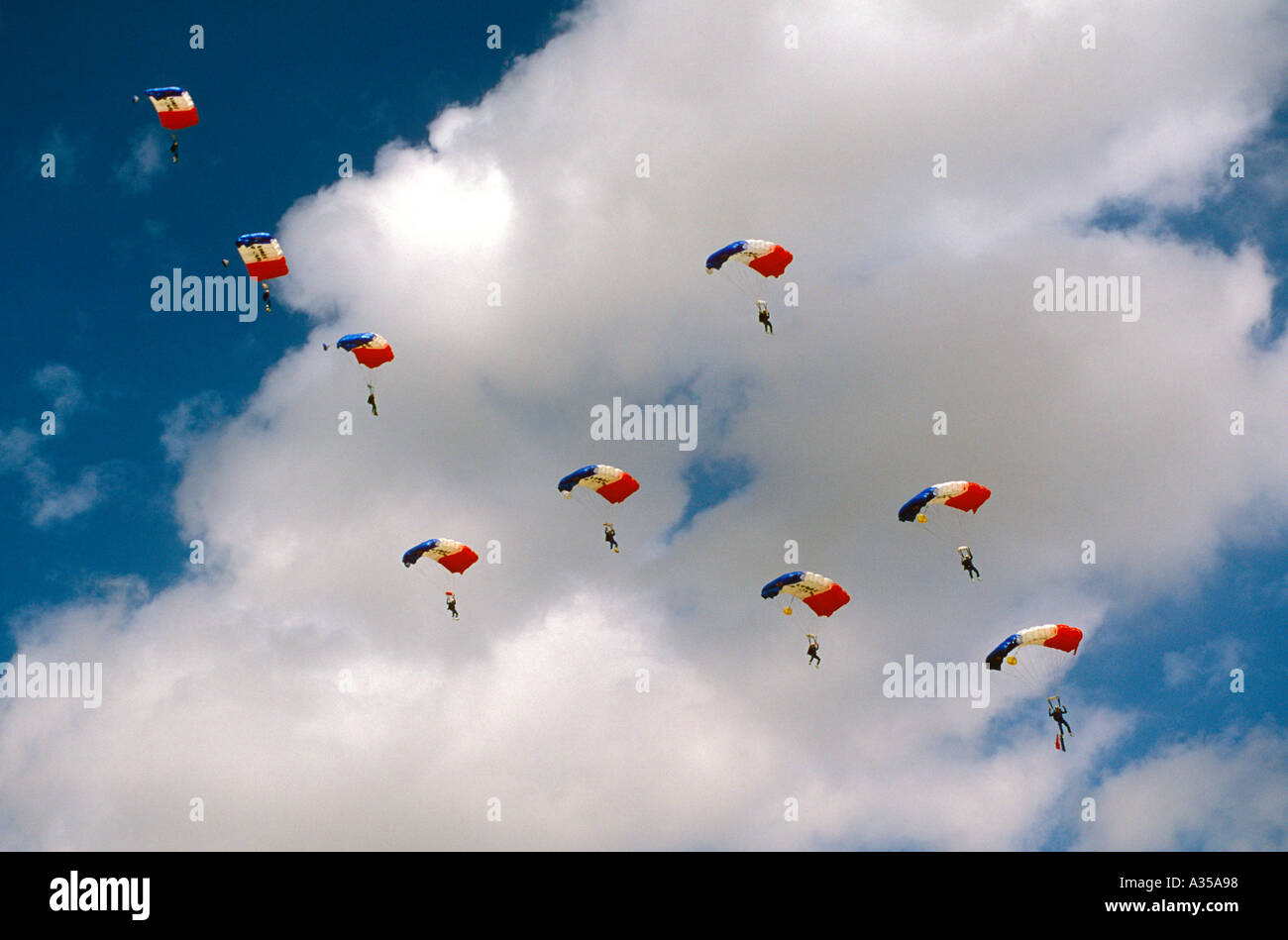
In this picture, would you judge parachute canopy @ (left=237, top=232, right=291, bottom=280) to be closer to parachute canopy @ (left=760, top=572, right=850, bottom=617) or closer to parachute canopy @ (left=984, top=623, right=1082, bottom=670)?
parachute canopy @ (left=760, top=572, right=850, bottom=617)

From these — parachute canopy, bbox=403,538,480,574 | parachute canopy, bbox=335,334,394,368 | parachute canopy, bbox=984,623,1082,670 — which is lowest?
parachute canopy, bbox=984,623,1082,670

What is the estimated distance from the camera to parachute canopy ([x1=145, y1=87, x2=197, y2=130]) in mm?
60344

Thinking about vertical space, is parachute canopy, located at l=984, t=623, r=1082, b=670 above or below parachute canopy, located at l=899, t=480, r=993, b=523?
below

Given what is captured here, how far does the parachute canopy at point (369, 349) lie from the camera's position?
6488 cm

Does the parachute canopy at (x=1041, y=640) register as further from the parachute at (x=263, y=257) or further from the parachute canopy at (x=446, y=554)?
the parachute at (x=263, y=257)

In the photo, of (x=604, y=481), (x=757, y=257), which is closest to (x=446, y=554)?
(x=604, y=481)

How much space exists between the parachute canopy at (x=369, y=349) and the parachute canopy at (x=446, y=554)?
32.3ft

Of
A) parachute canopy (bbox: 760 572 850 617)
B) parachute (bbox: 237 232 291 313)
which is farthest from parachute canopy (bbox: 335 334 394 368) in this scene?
parachute canopy (bbox: 760 572 850 617)

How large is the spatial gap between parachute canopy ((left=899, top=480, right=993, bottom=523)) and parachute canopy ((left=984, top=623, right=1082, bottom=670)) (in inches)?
263
